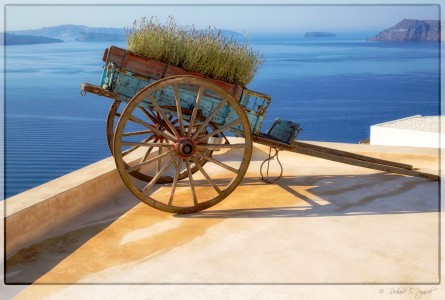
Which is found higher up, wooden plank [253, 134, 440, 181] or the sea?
wooden plank [253, 134, 440, 181]

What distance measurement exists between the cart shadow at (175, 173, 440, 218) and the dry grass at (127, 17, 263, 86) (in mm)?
1115

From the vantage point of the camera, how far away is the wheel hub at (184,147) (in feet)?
14.7

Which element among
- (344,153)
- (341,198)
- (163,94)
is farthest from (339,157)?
(163,94)

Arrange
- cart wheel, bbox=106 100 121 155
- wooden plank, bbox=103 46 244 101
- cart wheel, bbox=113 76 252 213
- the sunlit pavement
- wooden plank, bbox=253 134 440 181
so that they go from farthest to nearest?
cart wheel, bbox=106 100 121 155
wooden plank, bbox=253 134 440 181
wooden plank, bbox=103 46 244 101
cart wheel, bbox=113 76 252 213
the sunlit pavement

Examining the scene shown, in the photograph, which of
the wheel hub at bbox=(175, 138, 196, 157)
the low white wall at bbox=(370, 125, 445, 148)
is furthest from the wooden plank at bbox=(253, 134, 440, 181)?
the low white wall at bbox=(370, 125, 445, 148)

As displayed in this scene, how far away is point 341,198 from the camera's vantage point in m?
5.09

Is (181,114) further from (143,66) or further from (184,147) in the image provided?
(143,66)

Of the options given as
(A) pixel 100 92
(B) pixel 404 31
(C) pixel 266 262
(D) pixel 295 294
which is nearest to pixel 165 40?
(A) pixel 100 92

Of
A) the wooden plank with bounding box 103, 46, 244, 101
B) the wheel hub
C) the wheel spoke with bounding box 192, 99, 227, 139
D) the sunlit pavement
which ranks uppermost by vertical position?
the wooden plank with bounding box 103, 46, 244, 101

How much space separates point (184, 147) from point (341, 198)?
5.08ft

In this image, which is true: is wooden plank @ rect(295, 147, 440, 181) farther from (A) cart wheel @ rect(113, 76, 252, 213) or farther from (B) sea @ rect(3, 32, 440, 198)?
(B) sea @ rect(3, 32, 440, 198)

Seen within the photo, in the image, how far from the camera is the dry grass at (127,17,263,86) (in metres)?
4.73

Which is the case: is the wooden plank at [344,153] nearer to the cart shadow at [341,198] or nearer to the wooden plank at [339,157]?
the wooden plank at [339,157]

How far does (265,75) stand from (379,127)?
379 ft
